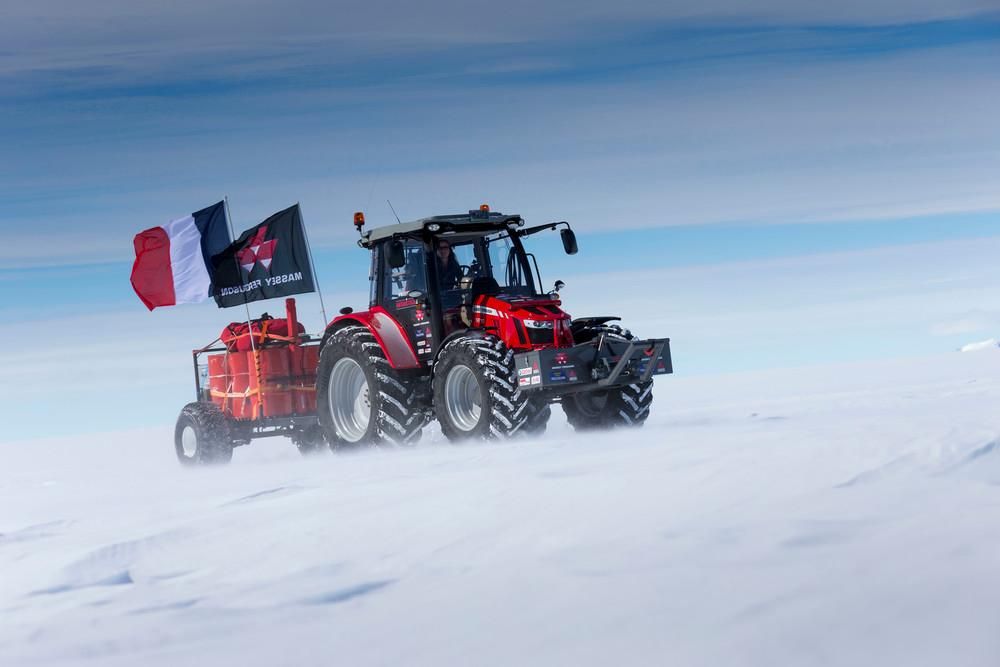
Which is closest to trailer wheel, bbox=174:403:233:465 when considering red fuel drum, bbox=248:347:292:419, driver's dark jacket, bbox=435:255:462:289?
red fuel drum, bbox=248:347:292:419

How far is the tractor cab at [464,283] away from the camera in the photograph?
11.3 m

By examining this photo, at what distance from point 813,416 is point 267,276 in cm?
760

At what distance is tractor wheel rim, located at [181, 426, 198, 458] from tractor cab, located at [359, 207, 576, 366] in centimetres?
376

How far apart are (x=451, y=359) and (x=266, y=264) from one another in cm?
497

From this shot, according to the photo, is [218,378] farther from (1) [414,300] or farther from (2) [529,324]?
(2) [529,324]

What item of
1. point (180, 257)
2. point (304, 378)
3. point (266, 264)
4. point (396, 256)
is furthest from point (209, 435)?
point (396, 256)

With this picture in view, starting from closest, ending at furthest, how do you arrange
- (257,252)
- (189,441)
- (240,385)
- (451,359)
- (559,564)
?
(559,564) < (451,359) < (240,385) < (189,441) < (257,252)

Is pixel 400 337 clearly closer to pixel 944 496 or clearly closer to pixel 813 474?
pixel 813 474

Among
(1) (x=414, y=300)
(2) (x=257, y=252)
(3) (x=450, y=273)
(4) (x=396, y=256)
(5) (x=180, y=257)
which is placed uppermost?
(5) (x=180, y=257)

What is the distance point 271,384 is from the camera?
549 inches

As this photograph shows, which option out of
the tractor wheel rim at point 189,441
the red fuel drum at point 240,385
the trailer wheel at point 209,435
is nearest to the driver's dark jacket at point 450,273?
the red fuel drum at point 240,385

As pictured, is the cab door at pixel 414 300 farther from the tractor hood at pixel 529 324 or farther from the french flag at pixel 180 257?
the french flag at pixel 180 257

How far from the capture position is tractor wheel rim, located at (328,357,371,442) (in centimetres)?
1288

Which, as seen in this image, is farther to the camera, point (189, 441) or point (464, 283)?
point (189, 441)
